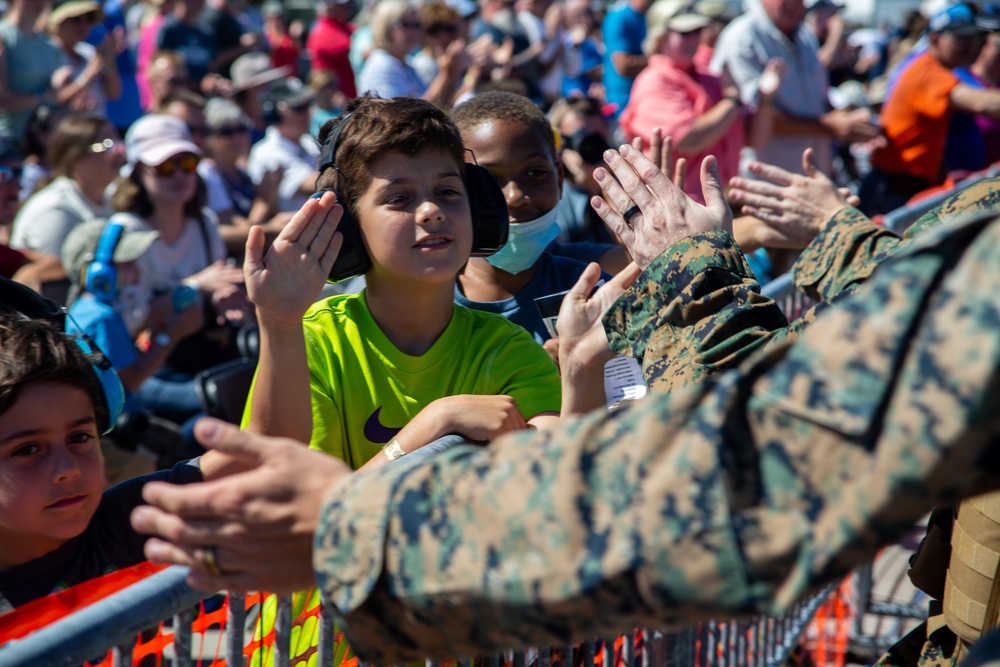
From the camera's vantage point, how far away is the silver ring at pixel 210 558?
148cm

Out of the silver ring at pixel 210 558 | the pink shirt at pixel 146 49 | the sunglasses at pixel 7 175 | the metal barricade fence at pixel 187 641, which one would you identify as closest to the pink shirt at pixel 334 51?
the pink shirt at pixel 146 49

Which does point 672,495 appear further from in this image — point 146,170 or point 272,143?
point 272,143

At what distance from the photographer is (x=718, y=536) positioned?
1.26m

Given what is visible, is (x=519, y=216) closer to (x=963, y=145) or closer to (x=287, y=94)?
(x=963, y=145)

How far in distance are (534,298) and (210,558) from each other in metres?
2.20

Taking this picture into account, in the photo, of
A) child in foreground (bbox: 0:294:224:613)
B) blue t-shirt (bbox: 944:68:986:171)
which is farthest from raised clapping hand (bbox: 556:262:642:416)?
blue t-shirt (bbox: 944:68:986:171)

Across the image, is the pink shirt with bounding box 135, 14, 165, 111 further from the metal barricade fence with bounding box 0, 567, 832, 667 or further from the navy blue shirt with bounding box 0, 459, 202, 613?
the metal barricade fence with bounding box 0, 567, 832, 667

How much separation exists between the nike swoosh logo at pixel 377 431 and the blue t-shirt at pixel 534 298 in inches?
32.6

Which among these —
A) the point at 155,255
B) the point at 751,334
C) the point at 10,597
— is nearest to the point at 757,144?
the point at 155,255

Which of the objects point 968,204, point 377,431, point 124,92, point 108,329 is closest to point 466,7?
point 124,92

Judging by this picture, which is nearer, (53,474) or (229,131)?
(53,474)

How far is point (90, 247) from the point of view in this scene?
5.29 m

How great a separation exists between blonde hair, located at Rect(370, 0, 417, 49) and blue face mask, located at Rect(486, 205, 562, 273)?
5.55 meters

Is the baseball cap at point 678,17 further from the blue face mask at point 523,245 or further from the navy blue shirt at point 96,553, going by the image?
the navy blue shirt at point 96,553
